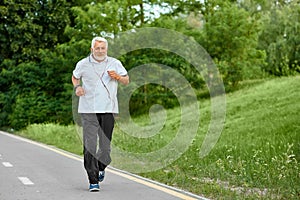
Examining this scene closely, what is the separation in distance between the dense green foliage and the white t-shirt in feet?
78.9

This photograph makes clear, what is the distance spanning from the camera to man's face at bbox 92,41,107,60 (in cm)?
877

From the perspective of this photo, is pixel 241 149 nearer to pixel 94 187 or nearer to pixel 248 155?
pixel 248 155

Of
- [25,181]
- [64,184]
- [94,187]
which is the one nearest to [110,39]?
[25,181]

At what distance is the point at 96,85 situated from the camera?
349 inches

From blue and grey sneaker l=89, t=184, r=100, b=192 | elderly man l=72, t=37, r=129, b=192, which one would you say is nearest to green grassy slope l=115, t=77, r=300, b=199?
blue and grey sneaker l=89, t=184, r=100, b=192

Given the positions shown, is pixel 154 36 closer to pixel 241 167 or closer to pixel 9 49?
pixel 9 49

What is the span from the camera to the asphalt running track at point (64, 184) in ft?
27.6

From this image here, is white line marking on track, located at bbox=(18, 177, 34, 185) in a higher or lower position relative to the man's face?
lower

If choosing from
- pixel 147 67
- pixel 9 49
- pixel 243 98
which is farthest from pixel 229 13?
pixel 9 49

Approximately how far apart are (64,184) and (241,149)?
4.89 metres

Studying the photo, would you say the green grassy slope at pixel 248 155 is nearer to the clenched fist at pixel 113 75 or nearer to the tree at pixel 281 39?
the clenched fist at pixel 113 75

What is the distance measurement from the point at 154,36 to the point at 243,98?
24.7 feet

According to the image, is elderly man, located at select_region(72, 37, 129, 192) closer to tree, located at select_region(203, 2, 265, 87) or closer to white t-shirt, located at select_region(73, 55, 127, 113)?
white t-shirt, located at select_region(73, 55, 127, 113)

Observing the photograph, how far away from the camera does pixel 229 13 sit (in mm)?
34219
